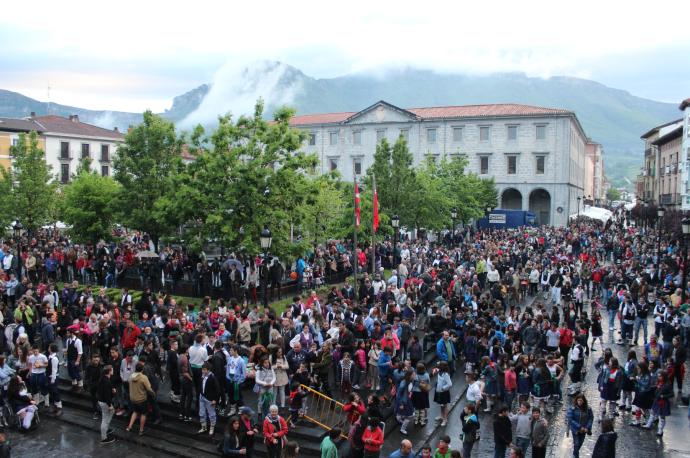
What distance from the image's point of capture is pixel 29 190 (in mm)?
36344

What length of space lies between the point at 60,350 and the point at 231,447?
994cm

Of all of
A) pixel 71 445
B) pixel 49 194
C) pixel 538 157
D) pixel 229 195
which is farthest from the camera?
pixel 538 157

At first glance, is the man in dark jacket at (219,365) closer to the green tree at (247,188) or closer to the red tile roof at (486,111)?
the green tree at (247,188)

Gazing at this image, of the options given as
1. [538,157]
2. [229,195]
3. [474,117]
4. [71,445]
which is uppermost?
[474,117]

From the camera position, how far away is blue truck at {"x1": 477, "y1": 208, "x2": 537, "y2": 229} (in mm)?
58781

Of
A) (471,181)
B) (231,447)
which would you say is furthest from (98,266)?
(471,181)

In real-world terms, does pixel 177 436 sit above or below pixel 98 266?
below

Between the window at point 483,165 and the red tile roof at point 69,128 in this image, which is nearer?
the red tile roof at point 69,128

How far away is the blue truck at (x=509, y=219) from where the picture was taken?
193 ft

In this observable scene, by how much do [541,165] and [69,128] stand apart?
175ft

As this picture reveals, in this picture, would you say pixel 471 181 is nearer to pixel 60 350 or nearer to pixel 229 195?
pixel 229 195

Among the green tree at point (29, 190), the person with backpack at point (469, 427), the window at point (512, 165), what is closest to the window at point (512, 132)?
the window at point (512, 165)

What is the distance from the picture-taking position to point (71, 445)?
1253 cm

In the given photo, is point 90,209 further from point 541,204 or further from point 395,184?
point 541,204
